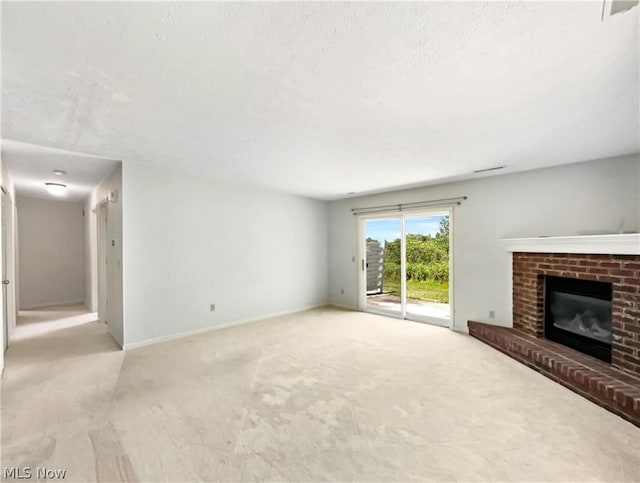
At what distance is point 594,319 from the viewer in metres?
3.13

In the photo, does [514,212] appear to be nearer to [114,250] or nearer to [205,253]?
[205,253]

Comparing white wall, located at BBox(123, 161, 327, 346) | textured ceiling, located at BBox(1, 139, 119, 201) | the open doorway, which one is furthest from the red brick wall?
the open doorway

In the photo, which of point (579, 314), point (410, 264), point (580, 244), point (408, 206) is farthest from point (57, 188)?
point (579, 314)

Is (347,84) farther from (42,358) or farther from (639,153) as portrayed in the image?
(42,358)

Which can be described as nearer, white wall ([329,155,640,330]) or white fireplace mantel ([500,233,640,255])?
white fireplace mantel ([500,233,640,255])

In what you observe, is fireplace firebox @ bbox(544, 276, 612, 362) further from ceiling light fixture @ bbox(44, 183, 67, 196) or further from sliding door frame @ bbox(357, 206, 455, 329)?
ceiling light fixture @ bbox(44, 183, 67, 196)

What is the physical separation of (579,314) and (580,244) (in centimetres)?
84

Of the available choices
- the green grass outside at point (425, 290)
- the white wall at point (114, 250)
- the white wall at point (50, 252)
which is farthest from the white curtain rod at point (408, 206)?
the white wall at point (50, 252)

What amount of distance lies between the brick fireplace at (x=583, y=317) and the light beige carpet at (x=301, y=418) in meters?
0.16

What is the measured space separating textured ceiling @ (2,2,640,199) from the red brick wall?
46.6 inches

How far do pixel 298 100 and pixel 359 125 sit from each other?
2.03 ft

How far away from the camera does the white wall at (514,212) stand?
3.21 m

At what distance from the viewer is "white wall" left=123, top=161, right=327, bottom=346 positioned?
3.70 m

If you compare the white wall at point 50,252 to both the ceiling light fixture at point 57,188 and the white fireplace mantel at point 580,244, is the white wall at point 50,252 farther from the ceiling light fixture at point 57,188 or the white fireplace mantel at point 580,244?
the white fireplace mantel at point 580,244
